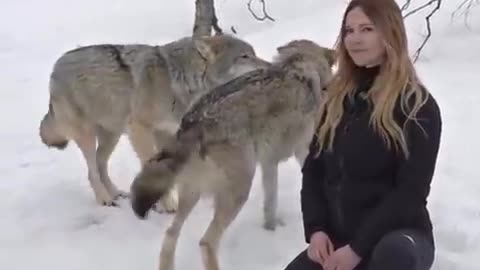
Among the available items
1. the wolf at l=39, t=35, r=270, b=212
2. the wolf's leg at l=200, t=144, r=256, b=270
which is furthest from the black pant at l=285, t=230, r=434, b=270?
the wolf at l=39, t=35, r=270, b=212

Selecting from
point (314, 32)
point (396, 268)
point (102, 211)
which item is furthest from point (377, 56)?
point (314, 32)

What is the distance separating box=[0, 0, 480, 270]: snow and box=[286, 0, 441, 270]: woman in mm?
1294

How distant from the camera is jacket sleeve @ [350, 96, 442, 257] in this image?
3.36 meters

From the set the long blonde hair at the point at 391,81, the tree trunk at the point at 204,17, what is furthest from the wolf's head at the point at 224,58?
the tree trunk at the point at 204,17

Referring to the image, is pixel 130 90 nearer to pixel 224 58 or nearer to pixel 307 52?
pixel 224 58

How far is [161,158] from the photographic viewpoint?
14.6ft

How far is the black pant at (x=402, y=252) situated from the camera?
10.8 ft

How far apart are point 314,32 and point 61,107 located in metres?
4.83

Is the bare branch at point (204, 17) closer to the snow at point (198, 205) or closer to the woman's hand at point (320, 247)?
the snow at point (198, 205)

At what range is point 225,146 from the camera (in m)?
4.53

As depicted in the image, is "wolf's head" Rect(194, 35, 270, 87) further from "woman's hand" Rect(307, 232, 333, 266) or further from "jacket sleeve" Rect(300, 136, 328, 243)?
"woman's hand" Rect(307, 232, 333, 266)

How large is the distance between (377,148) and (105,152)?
302 cm

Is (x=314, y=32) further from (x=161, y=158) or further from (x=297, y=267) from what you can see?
(x=297, y=267)

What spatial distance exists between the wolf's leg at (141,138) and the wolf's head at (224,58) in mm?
602
